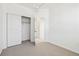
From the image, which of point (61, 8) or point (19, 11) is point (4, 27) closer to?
point (19, 11)

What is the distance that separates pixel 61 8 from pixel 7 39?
3369mm

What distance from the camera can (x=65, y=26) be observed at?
3936mm

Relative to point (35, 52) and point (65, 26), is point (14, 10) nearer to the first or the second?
point (35, 52)

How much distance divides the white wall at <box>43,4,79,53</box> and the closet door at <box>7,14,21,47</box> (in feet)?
7.11

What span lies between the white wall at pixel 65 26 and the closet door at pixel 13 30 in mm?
2167

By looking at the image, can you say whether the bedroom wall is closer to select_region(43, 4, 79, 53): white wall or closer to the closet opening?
select_region(43, 4, 79, 53): white wall

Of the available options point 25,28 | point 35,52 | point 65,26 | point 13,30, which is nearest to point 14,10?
point 13,30

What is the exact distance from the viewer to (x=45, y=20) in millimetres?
5723

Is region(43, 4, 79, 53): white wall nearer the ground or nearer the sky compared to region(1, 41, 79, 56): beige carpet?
nearer the sky

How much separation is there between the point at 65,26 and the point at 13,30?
284 centimetres

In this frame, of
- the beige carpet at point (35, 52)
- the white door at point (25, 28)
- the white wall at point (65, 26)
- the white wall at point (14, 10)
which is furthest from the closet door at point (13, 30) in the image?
the white wall at point (65, 26)

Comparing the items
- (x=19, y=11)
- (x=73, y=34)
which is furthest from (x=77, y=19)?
(x=19, y=11)

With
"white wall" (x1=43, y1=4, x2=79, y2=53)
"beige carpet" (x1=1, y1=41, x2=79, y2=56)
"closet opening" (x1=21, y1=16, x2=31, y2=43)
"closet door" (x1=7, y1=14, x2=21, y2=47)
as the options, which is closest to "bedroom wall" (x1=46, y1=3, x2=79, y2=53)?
"white wall" (x1=43, y1=4, x2=79, y2=53)

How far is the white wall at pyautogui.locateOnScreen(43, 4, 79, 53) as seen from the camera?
339cm
